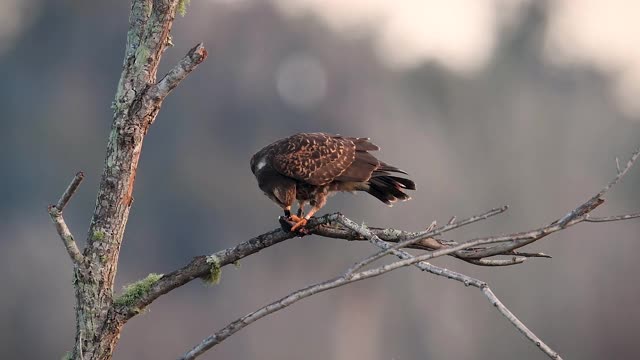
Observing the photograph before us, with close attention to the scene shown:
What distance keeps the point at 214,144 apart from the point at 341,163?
37599 millimetres

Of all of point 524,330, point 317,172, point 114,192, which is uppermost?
point 317,172

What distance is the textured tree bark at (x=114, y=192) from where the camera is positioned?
675 centimetres

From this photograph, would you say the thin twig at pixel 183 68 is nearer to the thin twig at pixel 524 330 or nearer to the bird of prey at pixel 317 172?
the thin twig at pixel 524 330

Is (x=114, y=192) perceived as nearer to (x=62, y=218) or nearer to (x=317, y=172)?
(x=62, y=218)

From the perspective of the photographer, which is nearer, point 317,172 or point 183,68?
point 183,68

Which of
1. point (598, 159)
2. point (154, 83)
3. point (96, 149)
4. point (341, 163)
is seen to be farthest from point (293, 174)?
point (598, 159)

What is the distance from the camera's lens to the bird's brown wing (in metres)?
8.80

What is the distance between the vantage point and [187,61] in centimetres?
653

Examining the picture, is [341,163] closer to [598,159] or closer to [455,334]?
[455,334]

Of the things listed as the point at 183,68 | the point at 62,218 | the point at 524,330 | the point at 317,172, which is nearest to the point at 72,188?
the point at 62,218

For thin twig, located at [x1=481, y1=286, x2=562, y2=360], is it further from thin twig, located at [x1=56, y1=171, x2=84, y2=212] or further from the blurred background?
the blurred background

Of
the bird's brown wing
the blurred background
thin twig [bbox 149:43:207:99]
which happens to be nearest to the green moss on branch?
thin twig [bbox 149:43:207:99]

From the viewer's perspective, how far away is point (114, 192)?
679cm

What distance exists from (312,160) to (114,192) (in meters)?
2.33
